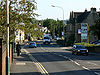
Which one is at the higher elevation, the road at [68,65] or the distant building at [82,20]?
the distant building at [82,20]

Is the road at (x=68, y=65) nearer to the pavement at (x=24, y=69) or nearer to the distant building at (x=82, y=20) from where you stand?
the pavement at (x=24, y=69)

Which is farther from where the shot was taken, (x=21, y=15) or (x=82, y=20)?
(x=82, y=20)

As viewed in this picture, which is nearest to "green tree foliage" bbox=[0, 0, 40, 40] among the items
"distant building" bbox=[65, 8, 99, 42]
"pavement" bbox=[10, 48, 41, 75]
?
"pavement" bbox=[10, 48, 41, 75]

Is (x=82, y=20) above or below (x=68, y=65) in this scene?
above

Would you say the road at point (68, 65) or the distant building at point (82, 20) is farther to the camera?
the distant building at point (82, 20)

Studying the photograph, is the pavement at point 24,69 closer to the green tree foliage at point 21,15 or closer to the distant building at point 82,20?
the green tree foliage at point 21,15

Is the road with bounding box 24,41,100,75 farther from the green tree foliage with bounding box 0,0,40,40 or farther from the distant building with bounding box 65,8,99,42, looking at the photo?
the distant building with bounding box 65,8,99,42

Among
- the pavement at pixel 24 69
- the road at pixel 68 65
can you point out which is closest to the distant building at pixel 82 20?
the road at pixel 68 65

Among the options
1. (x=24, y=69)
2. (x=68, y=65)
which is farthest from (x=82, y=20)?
(x=24, y=69)

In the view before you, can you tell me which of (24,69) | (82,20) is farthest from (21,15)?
(82,20)

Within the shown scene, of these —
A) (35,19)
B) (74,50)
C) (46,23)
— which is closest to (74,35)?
(74,50)

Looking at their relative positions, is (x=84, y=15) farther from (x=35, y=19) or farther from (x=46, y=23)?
(x=46, y=23)

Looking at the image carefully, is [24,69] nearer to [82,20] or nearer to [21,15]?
[21,15]

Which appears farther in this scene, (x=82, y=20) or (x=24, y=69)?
(x=82, y=20)
